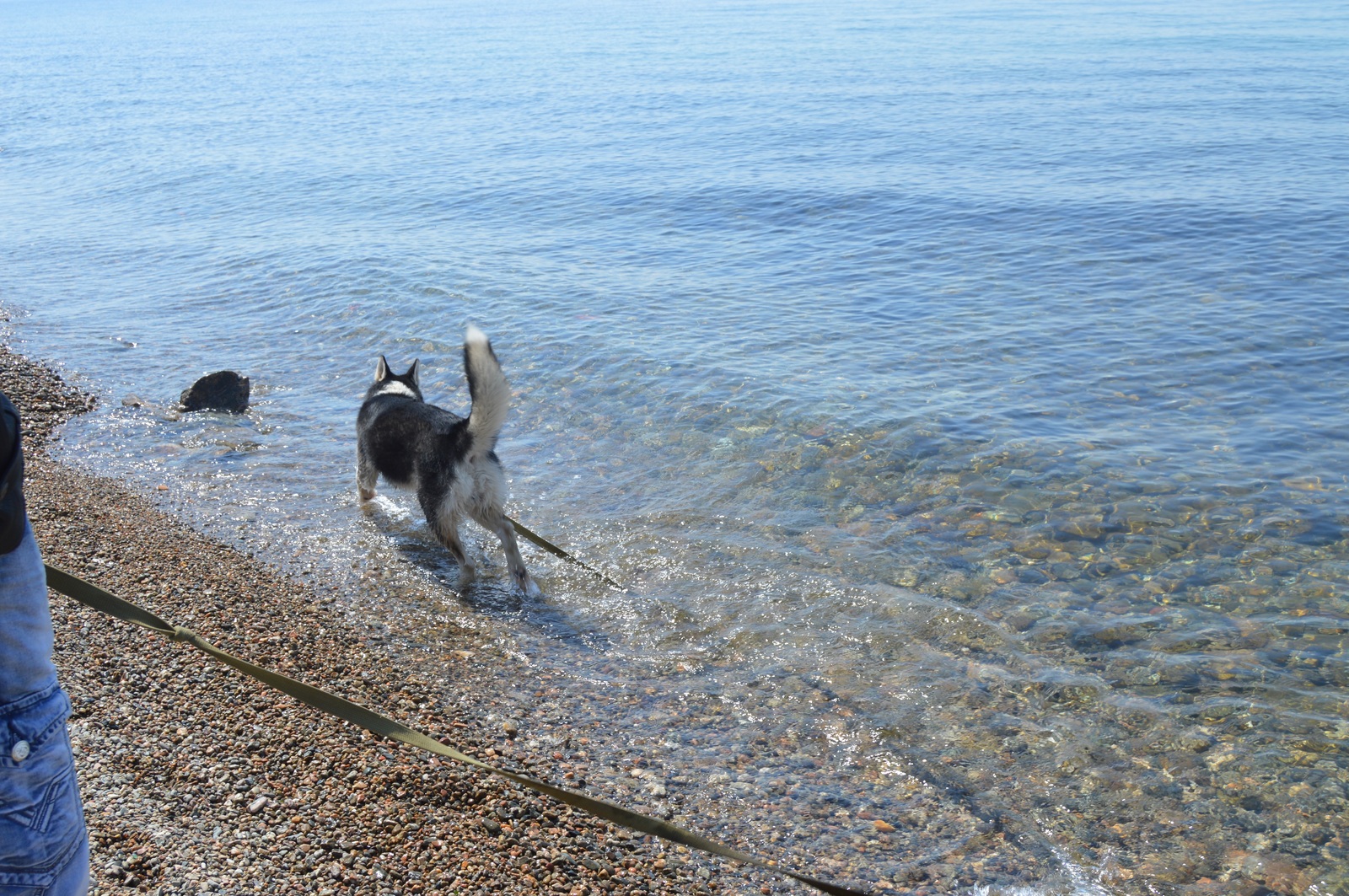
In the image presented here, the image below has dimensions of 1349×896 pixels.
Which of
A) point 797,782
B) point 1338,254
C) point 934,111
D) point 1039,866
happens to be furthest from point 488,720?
point 934,111

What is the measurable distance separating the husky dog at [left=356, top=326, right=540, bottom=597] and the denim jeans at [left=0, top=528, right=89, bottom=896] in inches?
150

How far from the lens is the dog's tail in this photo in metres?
5.81

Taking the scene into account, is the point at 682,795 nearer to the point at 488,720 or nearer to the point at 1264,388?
the point at 488,720

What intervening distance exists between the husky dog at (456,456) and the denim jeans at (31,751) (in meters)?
3.82

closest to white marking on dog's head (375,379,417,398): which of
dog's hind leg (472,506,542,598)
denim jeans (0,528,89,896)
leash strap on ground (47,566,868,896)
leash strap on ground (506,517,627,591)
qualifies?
dog's hind leg (472,506,542,598)

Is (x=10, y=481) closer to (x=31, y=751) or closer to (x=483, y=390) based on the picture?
(x=31, y=751)

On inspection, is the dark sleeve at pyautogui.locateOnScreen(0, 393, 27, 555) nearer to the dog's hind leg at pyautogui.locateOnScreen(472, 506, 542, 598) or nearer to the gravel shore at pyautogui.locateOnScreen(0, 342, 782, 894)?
the gravel shore at pyautogui.locateOnScreen(0, 342, 782, 894)

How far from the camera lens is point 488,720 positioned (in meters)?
5.00

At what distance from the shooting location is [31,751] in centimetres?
202

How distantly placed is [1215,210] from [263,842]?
57.2 ft

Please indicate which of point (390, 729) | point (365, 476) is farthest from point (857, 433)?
point (390, 729)

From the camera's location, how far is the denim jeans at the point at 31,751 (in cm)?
198

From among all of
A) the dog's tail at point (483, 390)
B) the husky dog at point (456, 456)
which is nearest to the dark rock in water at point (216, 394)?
the husky dog at point (456, 456)

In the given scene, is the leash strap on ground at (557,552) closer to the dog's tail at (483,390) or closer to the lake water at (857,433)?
the lake water at (857,433)
